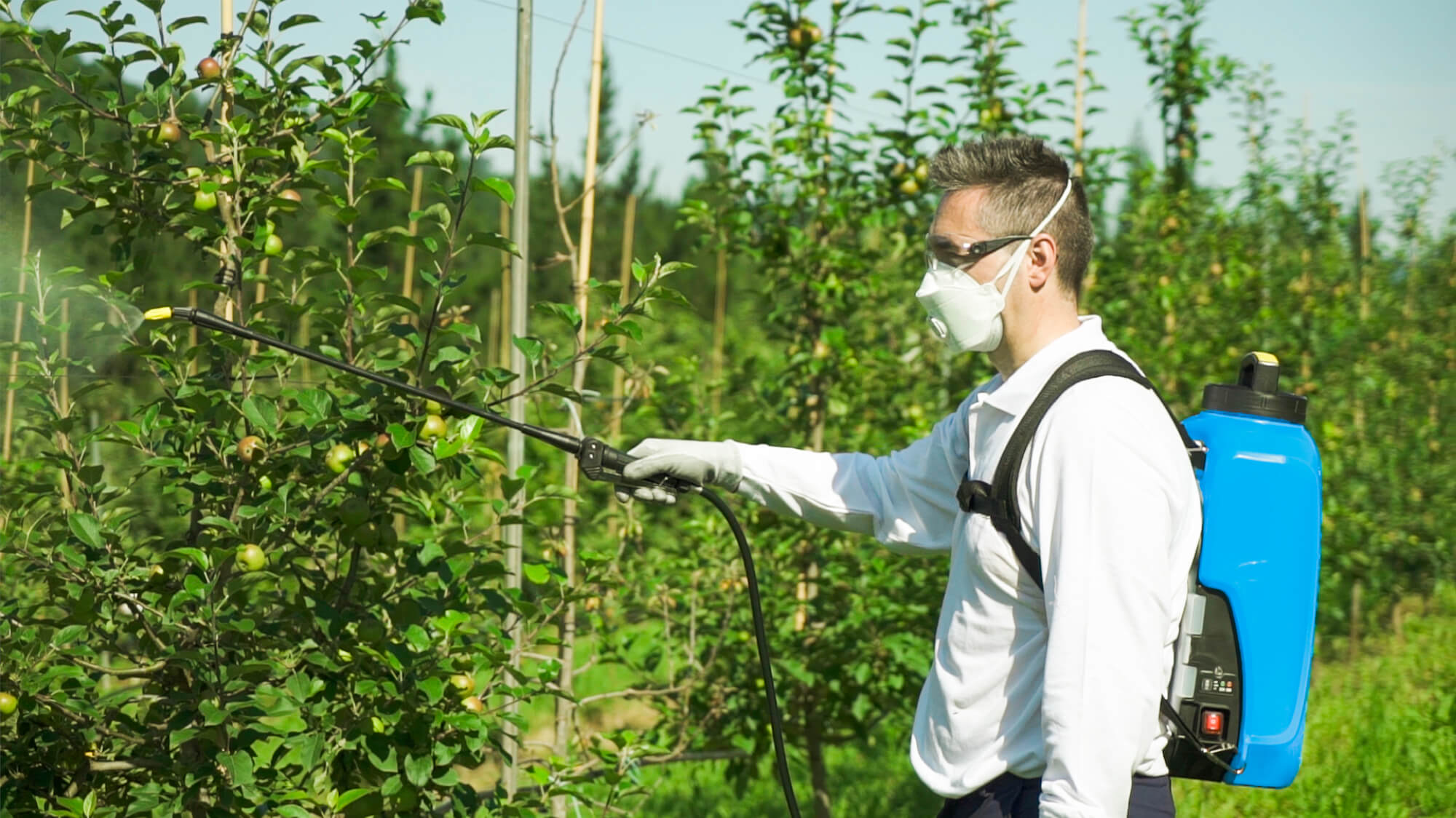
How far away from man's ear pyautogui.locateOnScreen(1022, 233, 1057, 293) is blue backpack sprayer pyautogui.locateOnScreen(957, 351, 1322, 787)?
0.18m

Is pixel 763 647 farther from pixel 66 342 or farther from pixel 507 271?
pixel 507 271

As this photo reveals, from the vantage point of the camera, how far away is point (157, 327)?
7.04ft

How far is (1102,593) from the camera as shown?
1506 mm

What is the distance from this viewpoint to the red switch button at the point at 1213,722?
5.65ft

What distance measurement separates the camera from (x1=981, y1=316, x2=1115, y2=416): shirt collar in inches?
68.0

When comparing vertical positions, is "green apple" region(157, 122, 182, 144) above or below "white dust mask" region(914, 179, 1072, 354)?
above

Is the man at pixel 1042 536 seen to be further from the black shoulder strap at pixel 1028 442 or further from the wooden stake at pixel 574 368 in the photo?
the wooden stake at pixel 574 368

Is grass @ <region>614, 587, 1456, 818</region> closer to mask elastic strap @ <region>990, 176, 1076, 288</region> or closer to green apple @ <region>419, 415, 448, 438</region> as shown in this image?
green apple @ <region>419, 415, 448, 438</region>

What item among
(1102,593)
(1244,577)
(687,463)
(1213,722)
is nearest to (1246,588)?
(1244,577)

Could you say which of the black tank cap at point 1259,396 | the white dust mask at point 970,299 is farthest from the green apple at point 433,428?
the black tank cap at point 1259,396

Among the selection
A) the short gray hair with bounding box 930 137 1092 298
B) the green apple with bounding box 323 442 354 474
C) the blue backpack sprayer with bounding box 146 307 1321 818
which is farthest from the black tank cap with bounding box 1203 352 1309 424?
the green apple with bounding box 323 442 354 474

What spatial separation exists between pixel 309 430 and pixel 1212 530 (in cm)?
146

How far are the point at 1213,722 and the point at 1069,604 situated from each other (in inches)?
15.4

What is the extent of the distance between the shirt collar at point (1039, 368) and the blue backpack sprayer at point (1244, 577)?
7cm
